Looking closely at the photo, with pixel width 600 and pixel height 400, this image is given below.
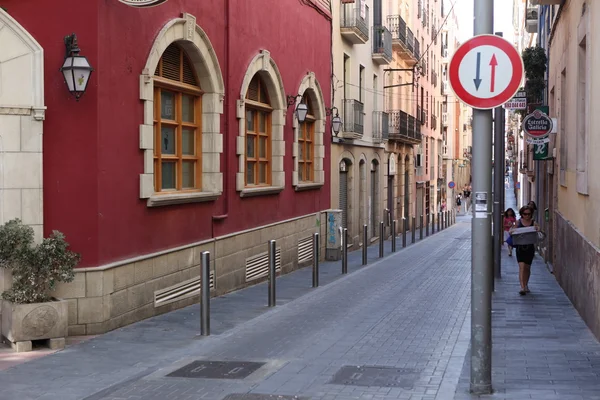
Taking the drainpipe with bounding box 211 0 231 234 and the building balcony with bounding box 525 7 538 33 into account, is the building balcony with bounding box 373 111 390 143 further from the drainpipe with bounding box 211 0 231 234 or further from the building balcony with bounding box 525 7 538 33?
the drainpipe with bounding box 211 0 231 234

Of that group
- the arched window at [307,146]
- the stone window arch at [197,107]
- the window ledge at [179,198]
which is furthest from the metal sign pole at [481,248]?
the arched window at [307,146]

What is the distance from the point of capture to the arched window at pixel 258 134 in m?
16.0

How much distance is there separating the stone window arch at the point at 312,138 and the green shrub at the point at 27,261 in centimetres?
1082

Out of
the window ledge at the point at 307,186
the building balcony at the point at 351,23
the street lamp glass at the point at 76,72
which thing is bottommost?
the window ledge at the point at 307,186

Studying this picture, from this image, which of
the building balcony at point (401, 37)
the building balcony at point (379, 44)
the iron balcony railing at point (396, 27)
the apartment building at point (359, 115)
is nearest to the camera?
Answer: the apartment building at point (359, 115)

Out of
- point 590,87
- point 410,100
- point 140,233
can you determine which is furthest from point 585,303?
point 410,100

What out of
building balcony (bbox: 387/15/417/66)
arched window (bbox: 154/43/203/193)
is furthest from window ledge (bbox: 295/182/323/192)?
building balcony (bbox: 387/15/417/66)

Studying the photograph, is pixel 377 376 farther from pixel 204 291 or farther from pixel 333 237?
pixel 333 237

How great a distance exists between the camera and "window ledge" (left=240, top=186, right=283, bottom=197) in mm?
14814

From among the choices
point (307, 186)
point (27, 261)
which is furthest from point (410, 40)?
point (27, 261)

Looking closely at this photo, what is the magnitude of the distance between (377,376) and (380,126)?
76.3ft

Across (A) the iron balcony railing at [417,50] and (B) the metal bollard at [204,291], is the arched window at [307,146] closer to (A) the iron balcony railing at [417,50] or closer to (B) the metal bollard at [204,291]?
(B) the metal bollard at [204,291]

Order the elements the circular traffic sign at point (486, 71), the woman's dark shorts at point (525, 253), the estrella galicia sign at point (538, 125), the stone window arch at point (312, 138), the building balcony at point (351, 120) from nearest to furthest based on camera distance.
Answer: the circular traffic sign at point (486, 71) < the woman's dark shorts at point (525, 253) < the estrella galicia sign at point (538, 125) < the stone window arch at point (312, 138) < the building balcony at point (351, 120)

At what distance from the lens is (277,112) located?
1734cm
